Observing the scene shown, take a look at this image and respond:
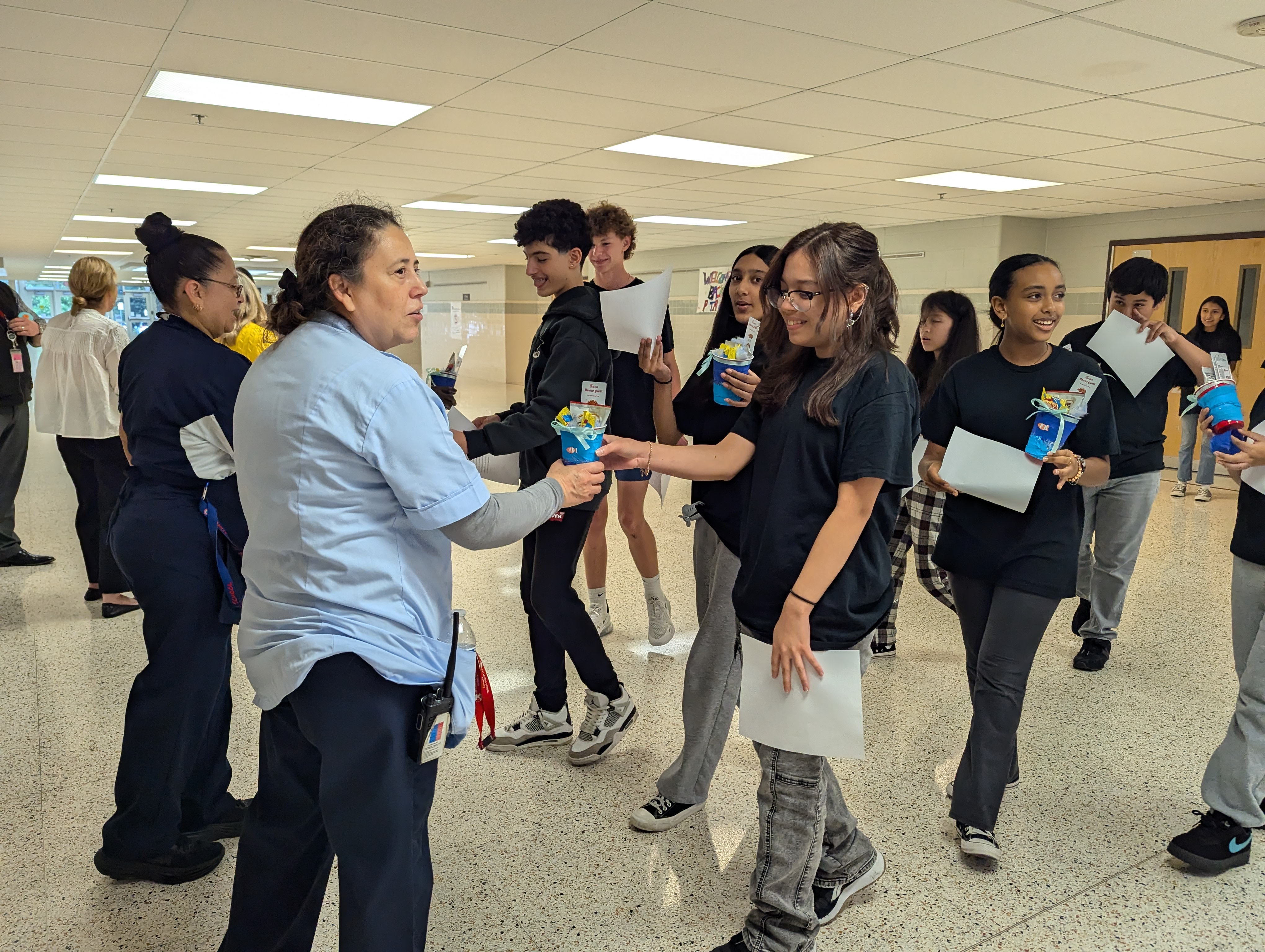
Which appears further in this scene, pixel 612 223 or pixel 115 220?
pixel 115 220

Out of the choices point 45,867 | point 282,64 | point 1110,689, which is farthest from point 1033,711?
point 282,64

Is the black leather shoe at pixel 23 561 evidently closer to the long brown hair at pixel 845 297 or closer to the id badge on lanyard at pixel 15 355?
the id badge on lanyard at pixel 15 355

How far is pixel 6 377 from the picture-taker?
4.99 m

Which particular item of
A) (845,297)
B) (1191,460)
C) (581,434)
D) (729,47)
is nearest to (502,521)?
(581,434)

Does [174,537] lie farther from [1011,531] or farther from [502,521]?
[1011,531]

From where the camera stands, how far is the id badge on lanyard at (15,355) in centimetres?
499

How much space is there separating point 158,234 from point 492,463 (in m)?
1.10

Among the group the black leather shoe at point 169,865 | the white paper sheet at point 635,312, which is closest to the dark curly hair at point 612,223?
the white paper sheet at point 635,312

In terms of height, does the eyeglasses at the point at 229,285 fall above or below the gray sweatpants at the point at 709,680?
above

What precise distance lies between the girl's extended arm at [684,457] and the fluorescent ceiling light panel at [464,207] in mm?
7480

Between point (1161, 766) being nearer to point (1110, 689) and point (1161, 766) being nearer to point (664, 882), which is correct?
point (1110, 689)

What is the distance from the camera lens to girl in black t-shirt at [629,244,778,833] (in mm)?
2309

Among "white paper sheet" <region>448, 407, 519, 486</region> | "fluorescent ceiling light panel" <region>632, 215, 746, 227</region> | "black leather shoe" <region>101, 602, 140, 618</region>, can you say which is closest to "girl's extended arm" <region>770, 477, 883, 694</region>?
"white paper sheet" <region>448, 407, 519, 486</region>

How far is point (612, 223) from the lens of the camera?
3332 millimetres
